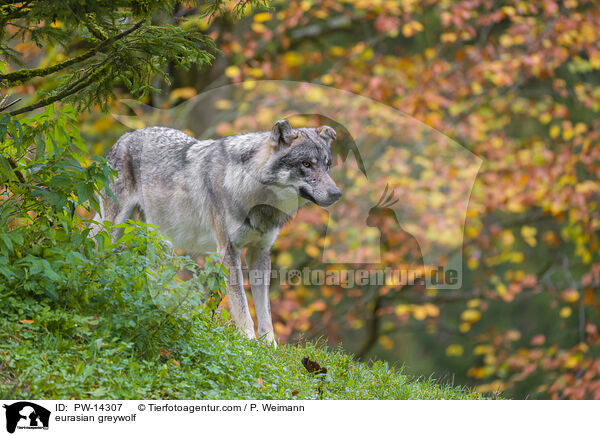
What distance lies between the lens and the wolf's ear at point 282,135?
5.21 metres

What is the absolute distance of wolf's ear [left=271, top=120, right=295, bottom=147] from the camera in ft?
17.1

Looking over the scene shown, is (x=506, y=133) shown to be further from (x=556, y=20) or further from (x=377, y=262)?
(x=377, y=262)

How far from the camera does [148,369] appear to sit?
12.3 feet

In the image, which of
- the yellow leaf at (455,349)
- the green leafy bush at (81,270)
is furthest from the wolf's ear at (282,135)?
the yellow leaf at (455,349)

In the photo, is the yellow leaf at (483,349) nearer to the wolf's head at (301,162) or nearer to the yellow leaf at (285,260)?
the yellow leaf at (285,260)

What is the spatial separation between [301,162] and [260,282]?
1215mm

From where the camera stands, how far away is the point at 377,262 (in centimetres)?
1097

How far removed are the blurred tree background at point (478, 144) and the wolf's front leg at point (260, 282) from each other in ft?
15.7

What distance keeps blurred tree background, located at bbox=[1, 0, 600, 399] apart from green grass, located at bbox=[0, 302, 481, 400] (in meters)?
6.02

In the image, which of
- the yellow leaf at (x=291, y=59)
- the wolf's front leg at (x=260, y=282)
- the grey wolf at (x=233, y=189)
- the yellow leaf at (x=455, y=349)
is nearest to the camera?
the grey wolf at (x=233, y=189)

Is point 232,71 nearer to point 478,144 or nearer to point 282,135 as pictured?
point 478,144

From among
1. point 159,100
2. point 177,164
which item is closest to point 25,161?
point 177,164

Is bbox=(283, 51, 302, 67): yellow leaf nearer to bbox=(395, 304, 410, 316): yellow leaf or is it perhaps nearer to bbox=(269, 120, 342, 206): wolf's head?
bbox=(395, 304, 410, 316): yellow leaf
